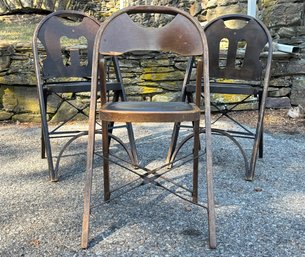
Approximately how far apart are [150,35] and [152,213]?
2.84ft

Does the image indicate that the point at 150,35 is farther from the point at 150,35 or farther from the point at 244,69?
the point at 244,69

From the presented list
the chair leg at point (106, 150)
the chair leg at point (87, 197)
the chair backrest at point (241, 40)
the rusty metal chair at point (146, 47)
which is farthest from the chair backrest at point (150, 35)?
the chair backrest at point (241, 40)

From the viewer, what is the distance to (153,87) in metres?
4.16

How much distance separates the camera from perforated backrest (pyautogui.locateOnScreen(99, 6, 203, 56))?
1899 mm

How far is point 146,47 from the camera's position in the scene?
6.56ft

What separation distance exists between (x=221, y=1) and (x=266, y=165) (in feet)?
9.87

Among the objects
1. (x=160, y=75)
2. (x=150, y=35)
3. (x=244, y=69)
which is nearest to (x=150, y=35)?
(x=150, y=35)

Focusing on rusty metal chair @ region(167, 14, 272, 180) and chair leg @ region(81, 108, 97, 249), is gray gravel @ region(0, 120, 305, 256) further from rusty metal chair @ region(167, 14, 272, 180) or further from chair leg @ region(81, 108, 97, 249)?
rusty metal chair @ region(167, 14, 272, 180)

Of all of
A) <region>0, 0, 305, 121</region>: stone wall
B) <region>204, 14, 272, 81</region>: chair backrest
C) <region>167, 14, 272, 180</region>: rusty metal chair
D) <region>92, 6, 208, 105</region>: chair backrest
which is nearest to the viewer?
<region>92, 6, 208, 105</region>: chair backrest

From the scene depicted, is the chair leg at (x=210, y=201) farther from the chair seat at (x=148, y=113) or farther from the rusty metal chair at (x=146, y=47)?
the chair seat at (x=148, y=113)

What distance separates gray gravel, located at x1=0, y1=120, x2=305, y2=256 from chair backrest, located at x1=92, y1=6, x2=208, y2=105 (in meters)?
0.63

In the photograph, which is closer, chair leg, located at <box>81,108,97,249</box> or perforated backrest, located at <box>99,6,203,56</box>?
chair leg, located at <box>81,108,97,249</box>

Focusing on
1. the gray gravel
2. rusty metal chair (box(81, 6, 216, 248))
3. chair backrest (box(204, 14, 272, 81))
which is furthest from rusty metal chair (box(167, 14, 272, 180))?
rusty metal chair (box(81, 6, 216, 248))

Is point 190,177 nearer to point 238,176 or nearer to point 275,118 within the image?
point 238,176
